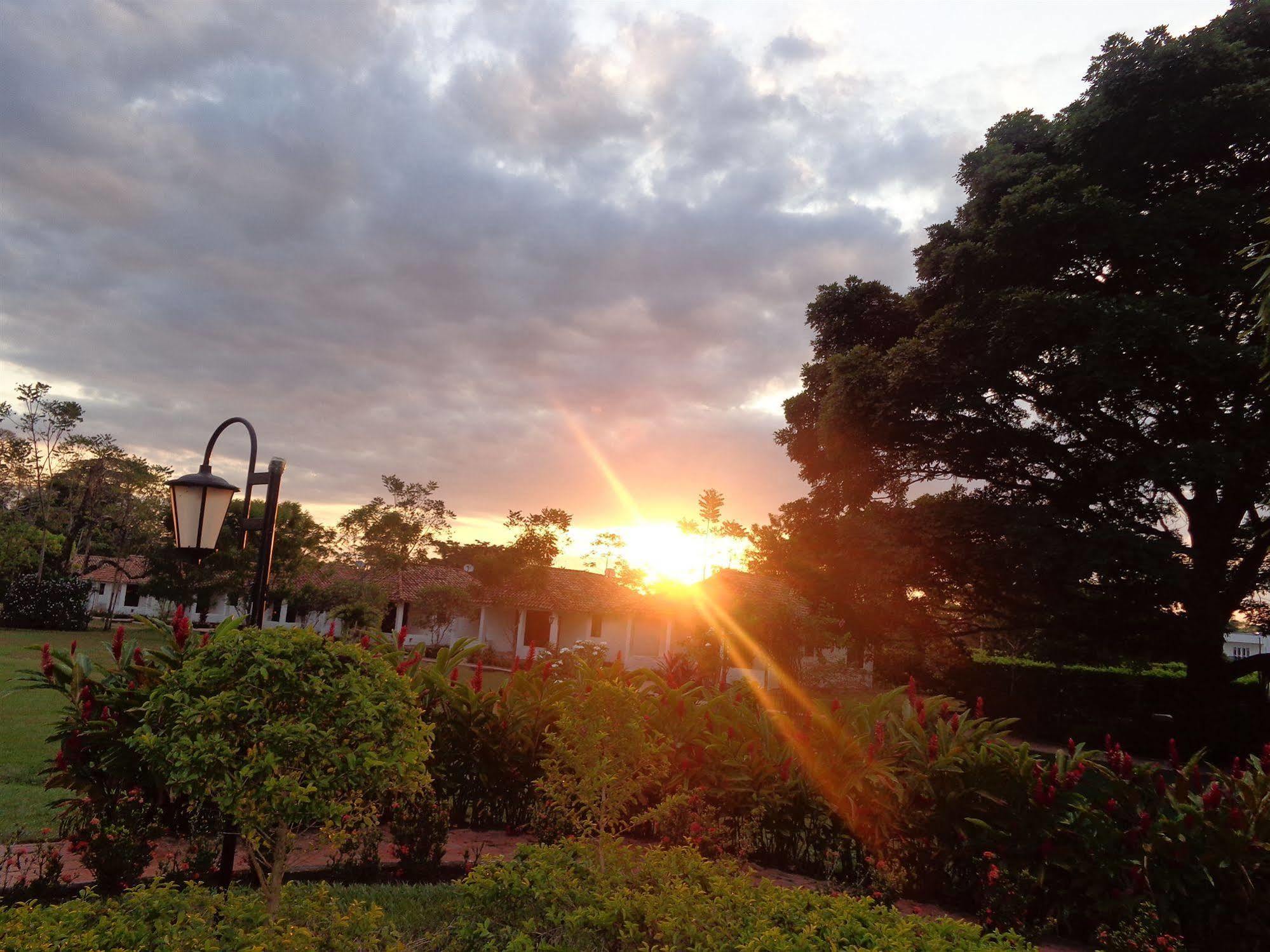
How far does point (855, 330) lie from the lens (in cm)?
2200

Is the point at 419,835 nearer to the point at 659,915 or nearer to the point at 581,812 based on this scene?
the point at 581,812

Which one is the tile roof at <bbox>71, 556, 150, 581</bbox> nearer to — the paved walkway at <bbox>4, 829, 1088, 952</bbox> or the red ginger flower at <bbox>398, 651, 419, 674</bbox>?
the red ginger flower at <bbox>398, 651, 419, 674</bbox>

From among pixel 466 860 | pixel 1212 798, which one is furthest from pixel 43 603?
pixel 1212 798

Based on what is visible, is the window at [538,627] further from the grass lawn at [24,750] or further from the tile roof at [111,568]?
the tile roof at [111,568]

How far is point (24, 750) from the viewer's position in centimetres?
1071

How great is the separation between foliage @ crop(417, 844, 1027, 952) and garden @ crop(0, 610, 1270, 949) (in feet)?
0.06

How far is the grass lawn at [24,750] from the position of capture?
706 centimetres

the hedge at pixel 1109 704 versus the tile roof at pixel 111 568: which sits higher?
the tile roof at pixel 111 568

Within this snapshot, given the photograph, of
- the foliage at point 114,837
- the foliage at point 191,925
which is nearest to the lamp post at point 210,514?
the foliage at point 114,837

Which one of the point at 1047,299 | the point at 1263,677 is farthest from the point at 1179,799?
the point at 1263,677

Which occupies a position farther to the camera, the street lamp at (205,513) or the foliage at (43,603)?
the foliage at (43,603)

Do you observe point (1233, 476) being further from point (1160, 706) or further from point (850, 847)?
point (850, 847)

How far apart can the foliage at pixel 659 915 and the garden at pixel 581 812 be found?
17 millimetres

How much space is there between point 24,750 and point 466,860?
27.3 feet
